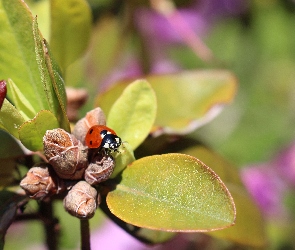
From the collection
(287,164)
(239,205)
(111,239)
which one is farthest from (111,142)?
(287,164)

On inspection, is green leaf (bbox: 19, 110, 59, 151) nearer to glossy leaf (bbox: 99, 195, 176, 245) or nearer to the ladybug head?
the ladybug head

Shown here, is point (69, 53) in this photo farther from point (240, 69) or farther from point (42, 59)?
point (240, 69)

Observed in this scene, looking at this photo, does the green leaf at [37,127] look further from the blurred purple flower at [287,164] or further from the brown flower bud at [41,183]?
the blurred purple flower at [287,164]

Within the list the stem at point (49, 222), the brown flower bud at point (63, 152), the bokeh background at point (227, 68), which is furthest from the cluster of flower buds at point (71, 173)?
the bokeh background at point (227, 68)

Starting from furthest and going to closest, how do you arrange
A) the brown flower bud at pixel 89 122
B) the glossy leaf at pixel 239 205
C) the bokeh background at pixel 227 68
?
the bokeh background at pixel 227 68 < the glossy leaf at pixel 239 205 < the brown flower bud at pixel 89 122

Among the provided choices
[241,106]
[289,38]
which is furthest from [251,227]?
[289,38]

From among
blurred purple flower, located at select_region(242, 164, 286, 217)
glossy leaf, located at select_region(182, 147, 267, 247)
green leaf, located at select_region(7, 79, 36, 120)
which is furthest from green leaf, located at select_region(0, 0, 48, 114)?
blurred purple flower, located at select_region(242, 164, 286, 217)
